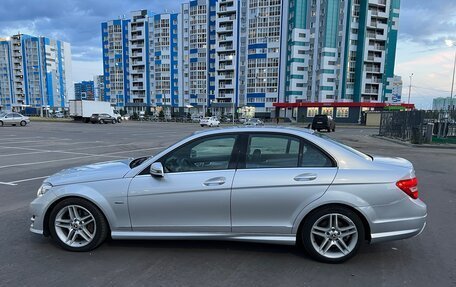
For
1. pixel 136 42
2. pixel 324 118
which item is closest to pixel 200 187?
pixel 324 118

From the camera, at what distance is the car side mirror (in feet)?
11.8

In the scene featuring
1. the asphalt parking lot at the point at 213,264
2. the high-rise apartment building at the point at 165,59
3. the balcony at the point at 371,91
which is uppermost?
the high-rise apartment building at the point at 165,59

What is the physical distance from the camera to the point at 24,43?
400 feet

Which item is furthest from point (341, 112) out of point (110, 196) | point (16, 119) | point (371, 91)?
point (110, 196)

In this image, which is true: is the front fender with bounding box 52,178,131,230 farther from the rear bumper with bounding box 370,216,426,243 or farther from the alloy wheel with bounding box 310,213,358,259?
the rear bumper with bounding box 370,216,426,243

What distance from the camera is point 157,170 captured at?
3584mm

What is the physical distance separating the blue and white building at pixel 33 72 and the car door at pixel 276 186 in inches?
5241

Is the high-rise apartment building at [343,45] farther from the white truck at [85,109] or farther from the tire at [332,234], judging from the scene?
the tire at [332,234]

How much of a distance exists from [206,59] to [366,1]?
4440cm

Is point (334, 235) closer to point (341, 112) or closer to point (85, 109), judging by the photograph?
point (85, 109)

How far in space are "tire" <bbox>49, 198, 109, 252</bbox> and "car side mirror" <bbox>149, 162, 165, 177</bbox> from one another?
0.85 m

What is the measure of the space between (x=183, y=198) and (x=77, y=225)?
139 centimetres

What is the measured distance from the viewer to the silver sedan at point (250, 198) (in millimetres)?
3527


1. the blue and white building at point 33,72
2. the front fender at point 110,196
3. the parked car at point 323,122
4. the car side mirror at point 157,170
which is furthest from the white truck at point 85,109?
the blue and white building at point 33,72
